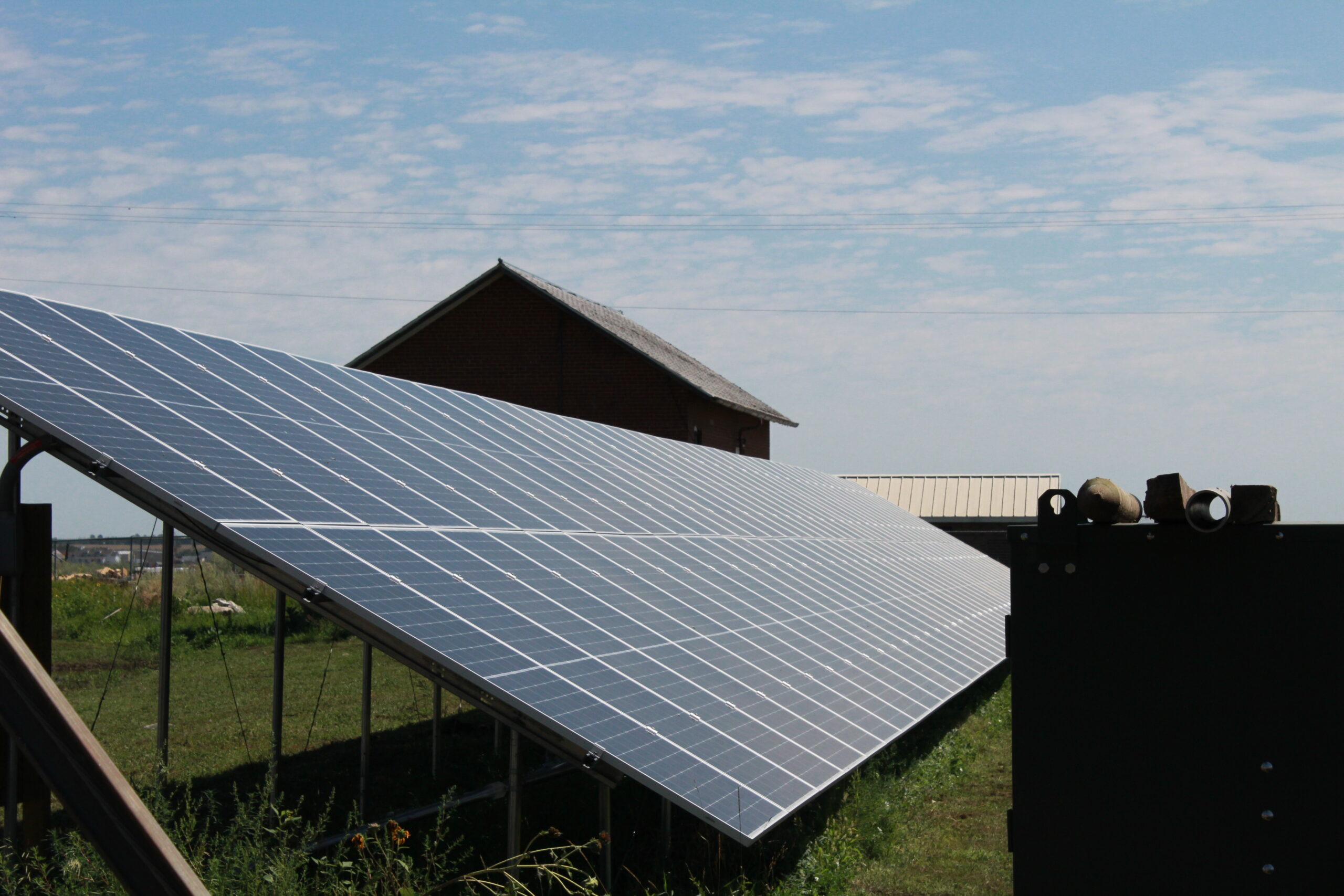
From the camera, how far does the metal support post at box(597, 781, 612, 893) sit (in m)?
6.86

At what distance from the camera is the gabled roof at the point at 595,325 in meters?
33.9

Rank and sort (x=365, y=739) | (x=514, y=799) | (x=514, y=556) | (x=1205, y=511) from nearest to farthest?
(x=1205, y=511) → (x=514, y=799) → (x=514, y=556) → (x=365, y=739)

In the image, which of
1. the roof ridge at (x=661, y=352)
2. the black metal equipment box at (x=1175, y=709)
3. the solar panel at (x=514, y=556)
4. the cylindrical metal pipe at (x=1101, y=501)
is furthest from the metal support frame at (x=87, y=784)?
the roof ridge at (x=661, y=352)

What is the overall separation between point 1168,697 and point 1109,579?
18.7 inches

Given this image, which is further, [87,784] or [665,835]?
[665,835]

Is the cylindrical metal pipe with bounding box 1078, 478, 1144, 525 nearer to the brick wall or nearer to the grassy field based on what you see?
the grassy field

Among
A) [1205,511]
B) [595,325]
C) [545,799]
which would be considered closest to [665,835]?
[545,799]

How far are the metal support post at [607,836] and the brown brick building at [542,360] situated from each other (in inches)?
1043

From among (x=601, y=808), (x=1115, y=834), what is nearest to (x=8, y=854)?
(x=601, y=808)

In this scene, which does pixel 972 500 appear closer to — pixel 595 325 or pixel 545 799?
pixel 595 325

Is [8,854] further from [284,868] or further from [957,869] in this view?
[957,869]

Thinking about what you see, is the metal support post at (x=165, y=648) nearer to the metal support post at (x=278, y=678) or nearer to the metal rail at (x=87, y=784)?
the metal support post at (x=278, y=678)

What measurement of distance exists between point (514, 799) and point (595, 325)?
1083 inches

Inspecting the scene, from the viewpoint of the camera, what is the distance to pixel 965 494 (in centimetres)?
4253
